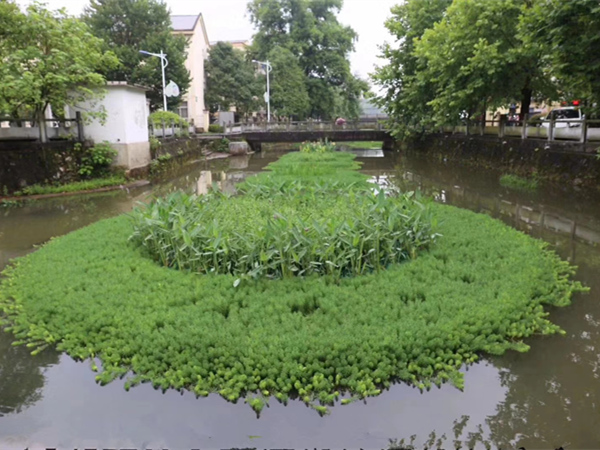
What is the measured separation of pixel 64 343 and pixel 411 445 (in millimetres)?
3165

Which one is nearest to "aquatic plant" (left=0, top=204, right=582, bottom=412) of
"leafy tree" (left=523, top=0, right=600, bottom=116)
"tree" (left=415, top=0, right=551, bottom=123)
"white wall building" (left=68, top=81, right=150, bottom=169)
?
"leafy tree" (left=523, top=0, right=600, bottom=116)

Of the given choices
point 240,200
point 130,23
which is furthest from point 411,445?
point 130,23

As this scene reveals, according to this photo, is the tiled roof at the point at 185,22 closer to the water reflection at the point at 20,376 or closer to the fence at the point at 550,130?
the fence at the point at 550,130

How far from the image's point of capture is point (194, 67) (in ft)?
124

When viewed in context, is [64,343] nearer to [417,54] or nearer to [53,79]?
[53,79]

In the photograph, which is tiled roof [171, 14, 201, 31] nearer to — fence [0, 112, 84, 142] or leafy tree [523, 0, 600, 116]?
fence [0, 112, 84, 142]

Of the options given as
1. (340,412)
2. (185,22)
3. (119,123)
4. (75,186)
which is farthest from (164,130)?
(185,22)

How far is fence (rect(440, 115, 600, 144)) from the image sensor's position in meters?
13.4

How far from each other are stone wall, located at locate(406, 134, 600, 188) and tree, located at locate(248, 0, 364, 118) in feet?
66.3

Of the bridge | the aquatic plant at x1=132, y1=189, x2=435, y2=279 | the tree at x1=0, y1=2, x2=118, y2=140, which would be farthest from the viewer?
the bridge

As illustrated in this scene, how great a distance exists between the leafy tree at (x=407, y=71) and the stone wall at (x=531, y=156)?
215cm

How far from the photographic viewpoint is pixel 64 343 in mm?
4559

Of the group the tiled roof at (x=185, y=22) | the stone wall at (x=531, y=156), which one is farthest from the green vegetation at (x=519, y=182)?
the tiled roof at (x=185, y=22)

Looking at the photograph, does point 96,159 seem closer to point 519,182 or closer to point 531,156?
point 519,182
